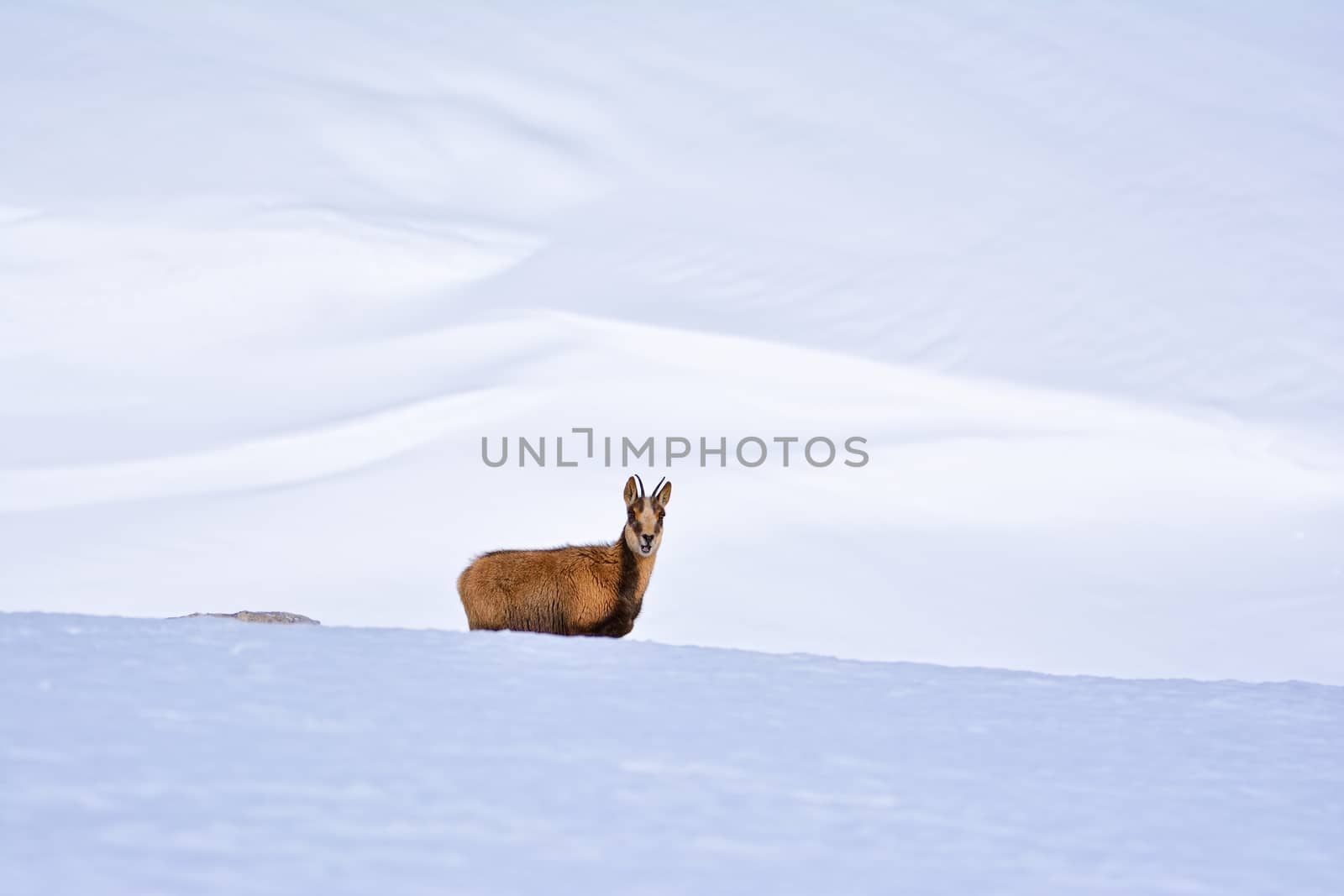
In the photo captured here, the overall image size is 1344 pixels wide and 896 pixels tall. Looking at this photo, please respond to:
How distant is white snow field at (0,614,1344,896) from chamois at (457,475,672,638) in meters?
1.60

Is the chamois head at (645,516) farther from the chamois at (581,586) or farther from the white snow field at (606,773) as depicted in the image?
the white snow field at (606,773)

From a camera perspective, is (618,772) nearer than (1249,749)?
Yes

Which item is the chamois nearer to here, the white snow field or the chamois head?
the chamois head

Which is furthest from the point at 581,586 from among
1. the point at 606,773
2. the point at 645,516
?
the point at 606,773

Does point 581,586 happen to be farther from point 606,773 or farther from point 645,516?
point 606,773

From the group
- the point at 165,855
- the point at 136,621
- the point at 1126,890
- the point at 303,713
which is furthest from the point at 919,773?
the point at 136,621

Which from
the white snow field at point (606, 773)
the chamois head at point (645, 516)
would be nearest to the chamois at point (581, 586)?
the chamois head at point (645, 516)

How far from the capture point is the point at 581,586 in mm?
13867

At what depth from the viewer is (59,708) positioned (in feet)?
30.2

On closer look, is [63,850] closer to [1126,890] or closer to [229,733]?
[229,733]

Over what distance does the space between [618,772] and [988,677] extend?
14.5ft

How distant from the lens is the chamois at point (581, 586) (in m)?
13.8

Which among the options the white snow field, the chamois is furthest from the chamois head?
the white snow field

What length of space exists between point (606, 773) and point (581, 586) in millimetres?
5164
